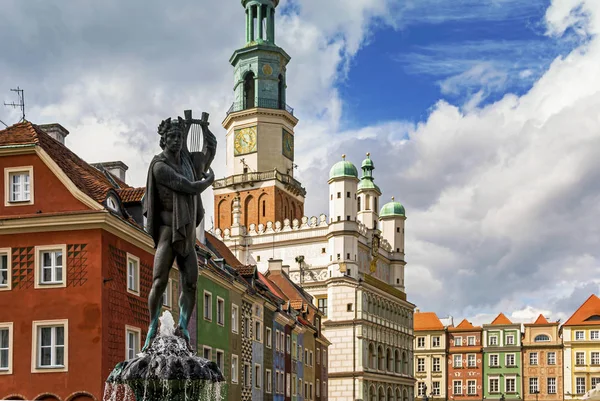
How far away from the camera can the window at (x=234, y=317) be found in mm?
42219

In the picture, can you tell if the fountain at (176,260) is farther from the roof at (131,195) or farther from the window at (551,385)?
the window at (551,385)

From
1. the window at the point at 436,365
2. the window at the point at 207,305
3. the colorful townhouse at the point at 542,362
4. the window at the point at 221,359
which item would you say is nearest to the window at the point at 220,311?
the window at the point at 221,359

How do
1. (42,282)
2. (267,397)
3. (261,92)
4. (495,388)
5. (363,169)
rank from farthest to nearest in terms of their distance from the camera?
(495,388)
(363,169)
(261,92)
(267,397)
(42,282)

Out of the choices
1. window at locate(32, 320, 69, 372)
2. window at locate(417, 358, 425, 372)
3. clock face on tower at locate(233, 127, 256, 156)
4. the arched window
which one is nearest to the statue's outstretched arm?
window at locate(32, 320, 69, 372)

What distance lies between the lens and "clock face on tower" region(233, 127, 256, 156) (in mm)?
94625

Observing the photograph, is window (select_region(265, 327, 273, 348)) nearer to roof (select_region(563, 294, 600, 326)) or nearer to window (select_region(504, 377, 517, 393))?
roof (select_region(563, 294, 600, 326))

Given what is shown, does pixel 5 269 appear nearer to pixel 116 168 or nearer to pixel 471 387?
pixel 116 168

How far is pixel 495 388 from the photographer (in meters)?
112

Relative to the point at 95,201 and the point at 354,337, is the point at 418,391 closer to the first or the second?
the point at 354,337

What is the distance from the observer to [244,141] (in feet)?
312

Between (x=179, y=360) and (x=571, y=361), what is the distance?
330 ft

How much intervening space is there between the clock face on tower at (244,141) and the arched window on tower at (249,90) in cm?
278

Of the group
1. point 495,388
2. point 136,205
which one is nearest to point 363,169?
point 495,388

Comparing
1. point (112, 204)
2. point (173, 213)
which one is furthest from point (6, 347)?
point (173, 213)
